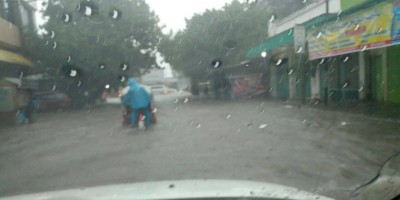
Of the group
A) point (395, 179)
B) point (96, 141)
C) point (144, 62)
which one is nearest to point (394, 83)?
point (144, 62)

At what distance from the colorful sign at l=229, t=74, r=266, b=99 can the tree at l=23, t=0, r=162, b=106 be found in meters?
8.90

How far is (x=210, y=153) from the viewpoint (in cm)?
793

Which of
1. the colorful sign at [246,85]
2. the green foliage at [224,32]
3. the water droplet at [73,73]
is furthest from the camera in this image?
the colorful sign at [246,85]

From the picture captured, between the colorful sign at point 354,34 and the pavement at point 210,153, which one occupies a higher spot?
the colorful sign at point 354,34

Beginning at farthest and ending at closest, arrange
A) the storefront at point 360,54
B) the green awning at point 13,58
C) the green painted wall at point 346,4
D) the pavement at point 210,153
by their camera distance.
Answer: the green awning at point 13,58 < the green painted wall at point 346,4 < the storefront at point 360,54 < the pavement at point 210,153

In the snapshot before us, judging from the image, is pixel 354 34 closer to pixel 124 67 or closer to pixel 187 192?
pixel 124 67

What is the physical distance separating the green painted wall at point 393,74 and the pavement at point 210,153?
3.34 metres

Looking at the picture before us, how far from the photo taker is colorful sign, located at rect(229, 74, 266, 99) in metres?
26.5

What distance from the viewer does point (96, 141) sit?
10430mm

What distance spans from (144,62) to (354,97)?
8.57 metres

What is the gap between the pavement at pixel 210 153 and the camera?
235 inches

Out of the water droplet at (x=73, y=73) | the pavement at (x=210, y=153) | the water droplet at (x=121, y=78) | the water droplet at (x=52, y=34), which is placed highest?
the water droplet at (x=52, y=34)

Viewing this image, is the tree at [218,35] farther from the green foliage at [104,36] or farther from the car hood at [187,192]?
the car hood at [187,192]

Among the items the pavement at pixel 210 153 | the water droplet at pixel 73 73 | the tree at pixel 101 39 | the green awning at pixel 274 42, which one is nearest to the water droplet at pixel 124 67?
the tree at pixel 101 39
